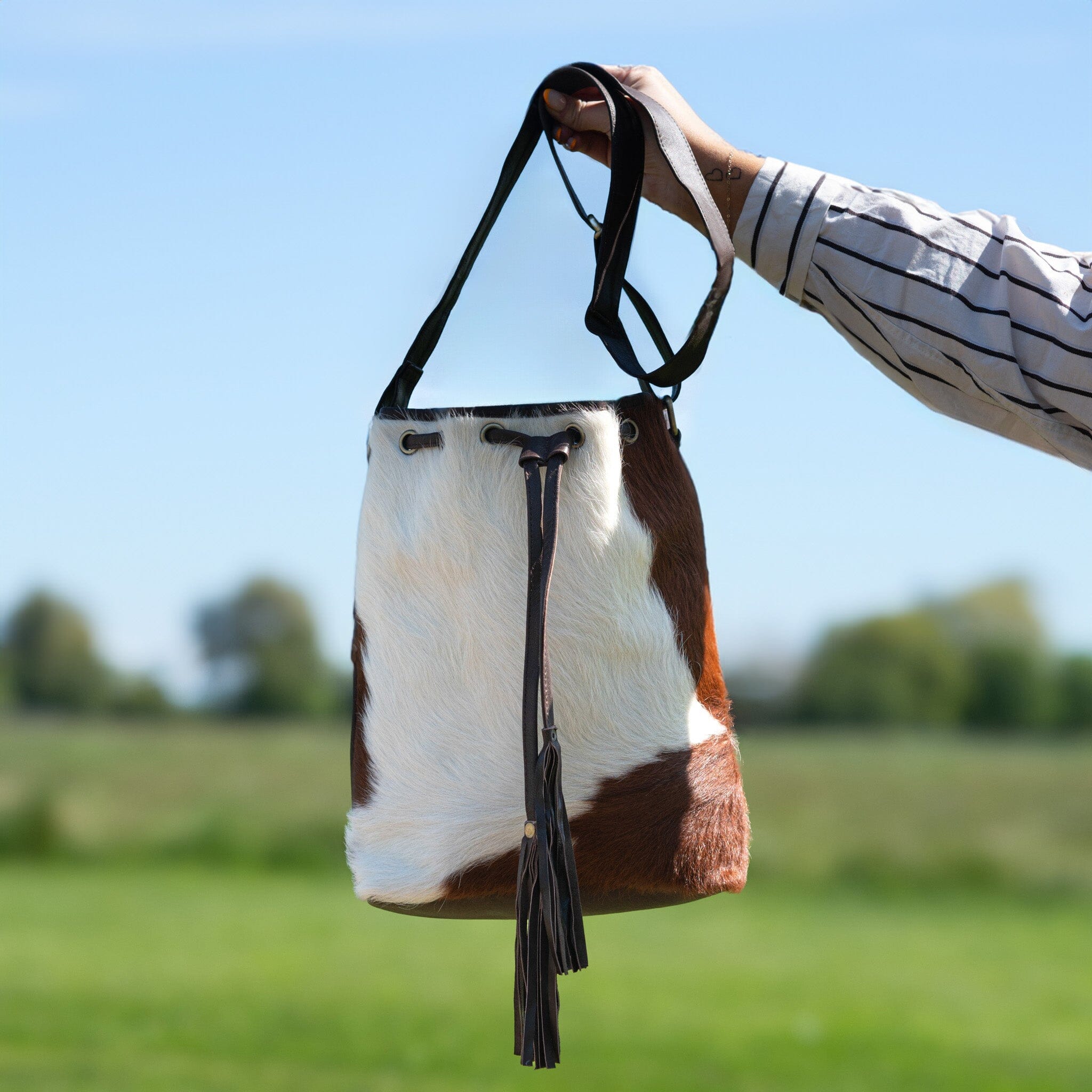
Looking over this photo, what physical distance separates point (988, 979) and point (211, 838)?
499 centimetres

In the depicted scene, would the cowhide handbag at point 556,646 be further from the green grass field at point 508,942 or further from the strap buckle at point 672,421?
the green grass field at point 508,942

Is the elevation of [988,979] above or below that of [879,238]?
below

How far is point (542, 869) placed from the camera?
0.82 m

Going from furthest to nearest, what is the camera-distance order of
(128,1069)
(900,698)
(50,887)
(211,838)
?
(900,698)
(211,838)
(50,887)
(128,1069)

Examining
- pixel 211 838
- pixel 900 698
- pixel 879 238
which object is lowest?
pixel 211 838

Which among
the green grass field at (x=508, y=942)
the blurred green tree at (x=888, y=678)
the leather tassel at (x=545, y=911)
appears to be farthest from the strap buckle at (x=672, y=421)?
the blurred green tree at (x=888, y=678)

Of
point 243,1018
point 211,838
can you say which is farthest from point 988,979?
point 211,838

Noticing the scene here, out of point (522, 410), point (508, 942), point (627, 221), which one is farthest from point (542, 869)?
point (508, 942)

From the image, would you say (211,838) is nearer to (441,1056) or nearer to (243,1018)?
(243,1018)

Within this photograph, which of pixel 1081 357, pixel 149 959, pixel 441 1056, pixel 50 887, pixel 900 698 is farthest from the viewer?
pixel 900 698

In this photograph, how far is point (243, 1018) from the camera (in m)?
5.12

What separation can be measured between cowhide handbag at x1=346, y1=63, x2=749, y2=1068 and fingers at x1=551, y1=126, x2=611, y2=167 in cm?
7

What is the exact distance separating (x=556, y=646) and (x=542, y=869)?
0.55 feet

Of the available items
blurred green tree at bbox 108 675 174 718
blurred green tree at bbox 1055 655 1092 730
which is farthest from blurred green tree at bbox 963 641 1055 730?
blurred green tree at bbox 108 675 174 718
